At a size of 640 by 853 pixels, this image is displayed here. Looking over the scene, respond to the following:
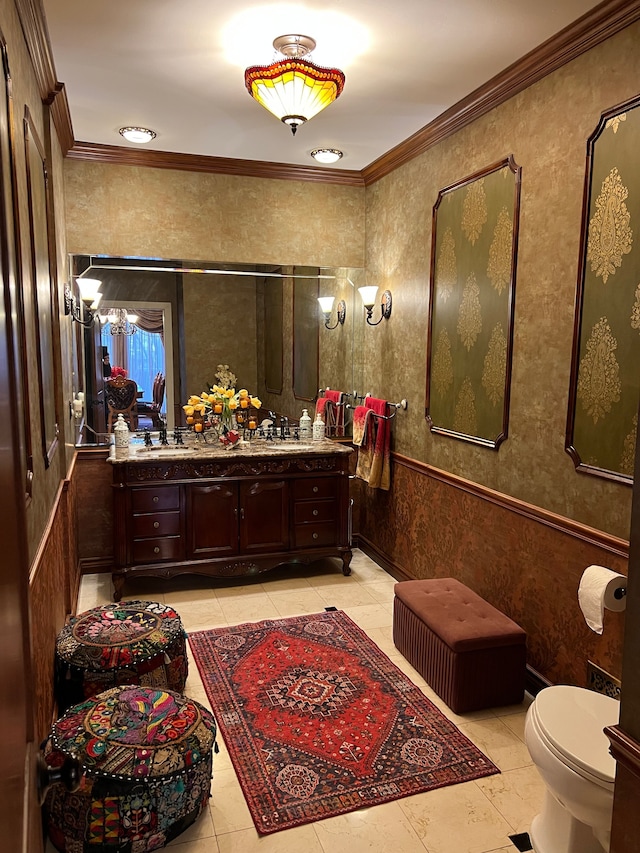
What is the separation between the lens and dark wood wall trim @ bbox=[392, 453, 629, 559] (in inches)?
95.3

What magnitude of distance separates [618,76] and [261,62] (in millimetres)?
1503

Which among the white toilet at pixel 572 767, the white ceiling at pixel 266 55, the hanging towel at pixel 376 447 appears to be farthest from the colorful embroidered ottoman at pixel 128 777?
the white ceiling at pixel 266 55

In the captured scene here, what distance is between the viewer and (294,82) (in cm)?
259

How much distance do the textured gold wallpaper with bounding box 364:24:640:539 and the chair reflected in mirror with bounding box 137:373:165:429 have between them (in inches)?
78.0

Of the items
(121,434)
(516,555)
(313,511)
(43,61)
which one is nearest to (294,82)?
(43,61)

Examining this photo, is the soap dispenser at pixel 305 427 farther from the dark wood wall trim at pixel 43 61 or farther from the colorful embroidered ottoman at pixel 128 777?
the colorful embroidered ottoman at pixel 128 777

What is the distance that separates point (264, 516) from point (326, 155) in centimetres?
245

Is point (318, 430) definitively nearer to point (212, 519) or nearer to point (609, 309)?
point (212, 519)

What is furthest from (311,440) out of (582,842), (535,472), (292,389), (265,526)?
(582,842)

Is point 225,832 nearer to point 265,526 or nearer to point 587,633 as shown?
point 587,633

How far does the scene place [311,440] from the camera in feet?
15.5

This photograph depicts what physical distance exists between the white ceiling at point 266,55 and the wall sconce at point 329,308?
124 centimetres

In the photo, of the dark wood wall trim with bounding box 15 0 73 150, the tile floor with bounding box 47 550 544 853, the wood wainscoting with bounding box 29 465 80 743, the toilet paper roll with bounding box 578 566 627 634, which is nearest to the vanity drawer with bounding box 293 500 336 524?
the tile floor with bounding box 47 550 544 853

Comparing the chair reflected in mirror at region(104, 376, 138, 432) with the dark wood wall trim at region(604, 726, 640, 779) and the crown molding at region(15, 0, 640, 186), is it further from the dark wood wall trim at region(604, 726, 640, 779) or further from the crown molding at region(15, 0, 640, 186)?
the dark wood wall trim at region(604, 726, 640, 779)
